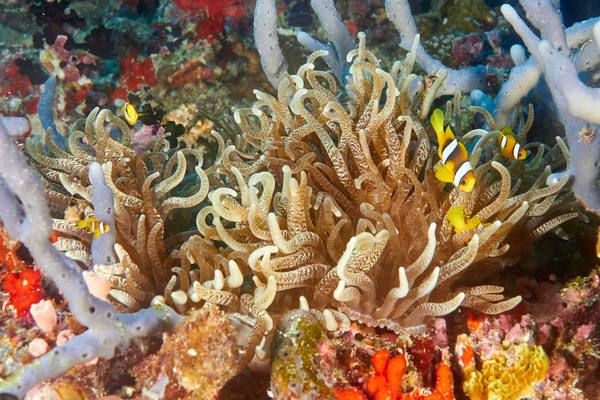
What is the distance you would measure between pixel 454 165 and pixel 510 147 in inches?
29.7

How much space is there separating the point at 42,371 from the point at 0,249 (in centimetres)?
167

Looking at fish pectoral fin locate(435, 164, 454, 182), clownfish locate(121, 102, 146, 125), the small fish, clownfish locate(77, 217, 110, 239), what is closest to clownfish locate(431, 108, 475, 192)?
fish pectoral fin locate(435, 164, 454, 182)

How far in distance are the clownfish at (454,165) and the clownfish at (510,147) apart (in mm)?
584

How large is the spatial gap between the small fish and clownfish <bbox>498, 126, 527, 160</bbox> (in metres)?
0.83

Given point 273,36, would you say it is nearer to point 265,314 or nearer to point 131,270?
point 131,270

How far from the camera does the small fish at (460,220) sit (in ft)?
6.59

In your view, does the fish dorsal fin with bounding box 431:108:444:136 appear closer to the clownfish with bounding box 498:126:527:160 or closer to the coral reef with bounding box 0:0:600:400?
the coral reef with bounding box 0:0:600:400

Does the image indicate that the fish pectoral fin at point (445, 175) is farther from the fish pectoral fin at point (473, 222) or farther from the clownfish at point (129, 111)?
the clownfish at point (129, 111)

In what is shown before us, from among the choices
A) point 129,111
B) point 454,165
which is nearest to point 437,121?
point 454,165

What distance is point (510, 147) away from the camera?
8.32ft

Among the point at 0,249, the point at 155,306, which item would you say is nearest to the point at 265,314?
the point at 155,306

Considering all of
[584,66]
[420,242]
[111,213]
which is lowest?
[420,242]

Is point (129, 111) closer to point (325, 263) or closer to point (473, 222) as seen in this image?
point (325, 263)

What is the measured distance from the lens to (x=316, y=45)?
417 cm
